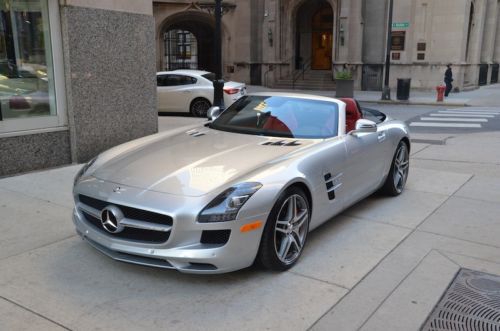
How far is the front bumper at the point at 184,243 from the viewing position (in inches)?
137

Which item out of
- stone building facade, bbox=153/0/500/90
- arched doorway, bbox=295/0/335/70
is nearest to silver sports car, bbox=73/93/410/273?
stone building facade, bbox=153/0/500/90

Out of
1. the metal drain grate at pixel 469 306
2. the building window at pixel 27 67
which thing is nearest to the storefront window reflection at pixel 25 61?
the building window at pixel 27 67

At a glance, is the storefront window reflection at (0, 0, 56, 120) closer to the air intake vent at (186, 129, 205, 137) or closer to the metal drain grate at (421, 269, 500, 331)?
the air intake vent at (186, 129, 205, 137)

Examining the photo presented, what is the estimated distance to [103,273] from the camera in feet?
12.9

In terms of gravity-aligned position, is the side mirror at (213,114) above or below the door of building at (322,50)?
below

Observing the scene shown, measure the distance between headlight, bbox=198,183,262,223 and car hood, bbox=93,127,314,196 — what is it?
106mm

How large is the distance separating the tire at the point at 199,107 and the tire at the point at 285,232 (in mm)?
11188

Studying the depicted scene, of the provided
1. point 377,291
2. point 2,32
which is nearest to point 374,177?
point 377,291

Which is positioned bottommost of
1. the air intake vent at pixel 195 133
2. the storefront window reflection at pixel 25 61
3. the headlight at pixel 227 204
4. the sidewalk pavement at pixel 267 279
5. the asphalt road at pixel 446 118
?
the asphalt road at pixel 446 118

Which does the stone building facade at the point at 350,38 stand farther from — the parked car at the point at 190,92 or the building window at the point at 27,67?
the building window at the point at 27,67

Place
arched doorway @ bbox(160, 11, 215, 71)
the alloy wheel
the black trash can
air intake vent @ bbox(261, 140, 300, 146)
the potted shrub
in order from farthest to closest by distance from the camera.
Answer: arched doorway @ bbox(160, 11, 215, 71)
the potted shrub
the black trash can
air intake vent @ bbox(261, 140, 300, 146)
the alloy wheel

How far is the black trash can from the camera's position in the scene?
70.9ft

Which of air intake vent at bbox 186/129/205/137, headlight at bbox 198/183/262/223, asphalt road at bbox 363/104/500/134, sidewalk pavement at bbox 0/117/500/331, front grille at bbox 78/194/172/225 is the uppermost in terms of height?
air intake vent at bbox 186/129/205/137

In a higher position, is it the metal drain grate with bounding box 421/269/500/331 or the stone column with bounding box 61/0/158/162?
the stone column with bounding box 61/0/158/162
